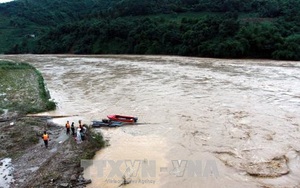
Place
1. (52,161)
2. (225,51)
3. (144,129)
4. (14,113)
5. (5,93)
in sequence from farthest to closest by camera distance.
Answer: (225,51), (5,93), (14,113), (144,129), (52,161)

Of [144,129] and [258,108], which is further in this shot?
[258,108]

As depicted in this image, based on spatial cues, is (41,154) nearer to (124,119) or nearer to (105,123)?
(105,123)

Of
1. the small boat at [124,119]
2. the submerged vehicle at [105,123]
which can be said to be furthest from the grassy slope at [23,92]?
the small boat at [124,119]

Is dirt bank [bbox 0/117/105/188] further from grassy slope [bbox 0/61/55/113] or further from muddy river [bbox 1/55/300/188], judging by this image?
grassy slope [bbox 0/61/55/113]

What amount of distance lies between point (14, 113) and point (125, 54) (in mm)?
43209

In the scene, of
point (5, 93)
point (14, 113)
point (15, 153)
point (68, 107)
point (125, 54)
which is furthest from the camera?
point (125, 54)

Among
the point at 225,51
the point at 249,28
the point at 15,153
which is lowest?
the point at 15,153

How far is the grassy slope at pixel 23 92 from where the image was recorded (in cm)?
2330

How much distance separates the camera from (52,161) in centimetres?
Result: 1394

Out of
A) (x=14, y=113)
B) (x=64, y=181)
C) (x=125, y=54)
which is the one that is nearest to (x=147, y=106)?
(x=14, y=113)

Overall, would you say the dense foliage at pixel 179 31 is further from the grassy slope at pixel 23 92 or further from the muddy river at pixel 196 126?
the grassy slope at pixel 23 92

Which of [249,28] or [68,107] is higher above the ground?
[249,28]

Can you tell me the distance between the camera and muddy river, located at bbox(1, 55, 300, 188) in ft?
42.1

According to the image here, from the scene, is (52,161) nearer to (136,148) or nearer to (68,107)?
(136,148)
